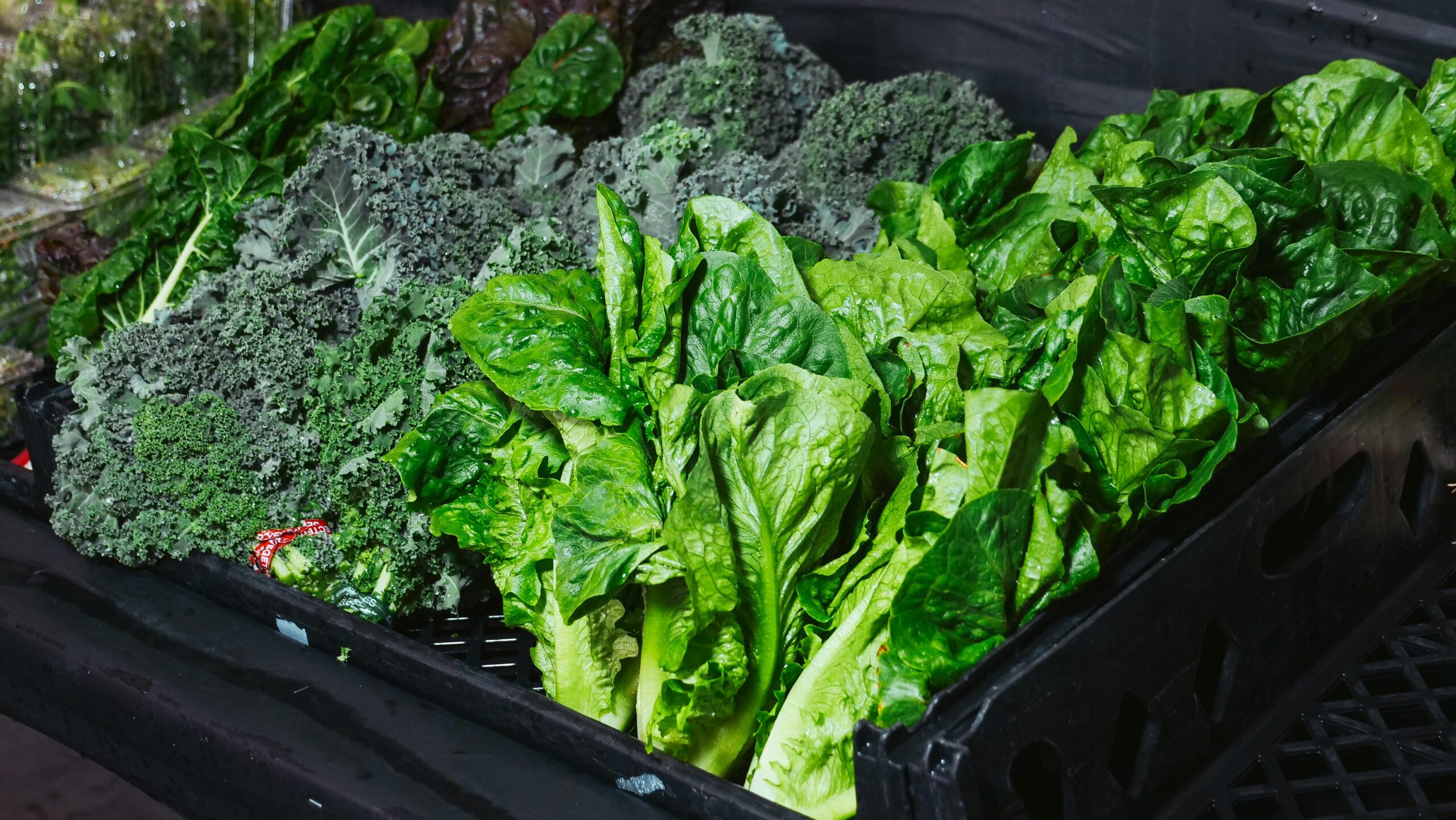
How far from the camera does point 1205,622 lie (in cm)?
137

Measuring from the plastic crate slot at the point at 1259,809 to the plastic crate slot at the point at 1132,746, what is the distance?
129 mm

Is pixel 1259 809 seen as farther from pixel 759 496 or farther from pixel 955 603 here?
pixel 759 496

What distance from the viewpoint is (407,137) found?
272 cm

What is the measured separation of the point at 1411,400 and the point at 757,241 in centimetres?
96

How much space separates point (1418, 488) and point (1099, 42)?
116 centimetres

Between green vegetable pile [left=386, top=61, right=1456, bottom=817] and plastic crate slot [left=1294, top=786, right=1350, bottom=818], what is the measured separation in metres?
0.37

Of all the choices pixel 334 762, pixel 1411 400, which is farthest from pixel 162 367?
pixel 1411 400

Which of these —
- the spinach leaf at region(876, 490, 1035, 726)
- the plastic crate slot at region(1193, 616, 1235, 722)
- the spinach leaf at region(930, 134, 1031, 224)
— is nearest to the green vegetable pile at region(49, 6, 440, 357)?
the spinach leaf at region(930, 134, 1031, 224)

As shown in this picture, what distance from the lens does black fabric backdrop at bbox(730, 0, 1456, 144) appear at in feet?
7.12

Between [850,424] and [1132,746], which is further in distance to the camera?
[1132,746]

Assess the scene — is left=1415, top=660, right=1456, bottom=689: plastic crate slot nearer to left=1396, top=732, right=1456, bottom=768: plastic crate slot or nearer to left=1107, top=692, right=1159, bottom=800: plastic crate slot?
left=1396, top=732, right=1456, bottom=768: plastic crate slot

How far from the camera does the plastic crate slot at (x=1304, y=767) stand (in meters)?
1.42

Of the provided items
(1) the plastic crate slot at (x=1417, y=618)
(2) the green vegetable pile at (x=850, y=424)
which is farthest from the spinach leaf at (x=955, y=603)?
(1) the plastic crate slot at (x=1417, y=618)

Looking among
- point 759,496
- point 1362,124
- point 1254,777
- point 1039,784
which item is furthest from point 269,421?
point 1362,124
